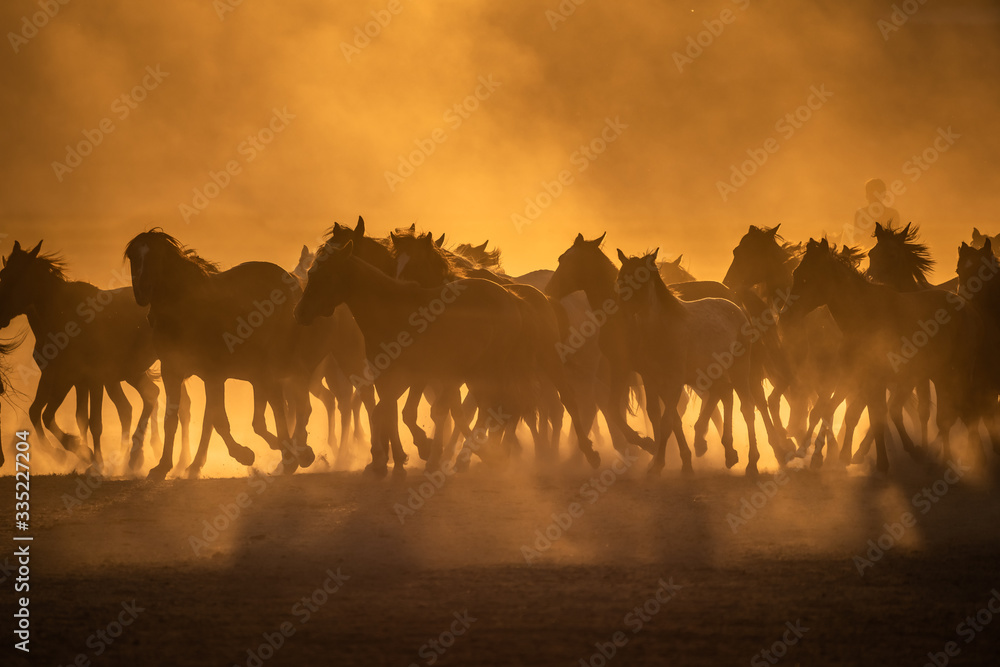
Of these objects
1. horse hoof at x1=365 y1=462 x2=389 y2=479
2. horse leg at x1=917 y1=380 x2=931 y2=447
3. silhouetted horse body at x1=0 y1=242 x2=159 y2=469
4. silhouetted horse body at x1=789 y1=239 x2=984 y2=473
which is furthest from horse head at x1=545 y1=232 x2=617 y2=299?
→ silhouetted horse body at x1=0 y1=242 x2=159 y2=469

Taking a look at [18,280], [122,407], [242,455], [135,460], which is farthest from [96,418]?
[242,455]

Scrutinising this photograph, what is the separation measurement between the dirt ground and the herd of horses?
3.54 feet

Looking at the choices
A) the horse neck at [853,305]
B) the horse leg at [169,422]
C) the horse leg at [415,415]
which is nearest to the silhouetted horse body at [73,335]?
the horse leg at [169,422]

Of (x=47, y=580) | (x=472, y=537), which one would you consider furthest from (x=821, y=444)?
(x=47, y=580)

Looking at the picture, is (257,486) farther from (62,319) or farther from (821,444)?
(821,444)

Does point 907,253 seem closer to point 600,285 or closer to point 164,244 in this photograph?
point 600,285

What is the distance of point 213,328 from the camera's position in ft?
40.7

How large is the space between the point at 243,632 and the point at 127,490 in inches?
210

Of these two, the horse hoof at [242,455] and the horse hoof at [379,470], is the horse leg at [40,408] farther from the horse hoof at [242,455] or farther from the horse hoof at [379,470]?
the horse hoof at [379,470]

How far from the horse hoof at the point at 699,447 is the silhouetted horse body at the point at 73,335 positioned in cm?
656

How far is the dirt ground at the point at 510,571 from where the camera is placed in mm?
6004

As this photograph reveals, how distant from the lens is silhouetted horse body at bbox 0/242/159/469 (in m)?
13.6

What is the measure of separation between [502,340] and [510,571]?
187 inches

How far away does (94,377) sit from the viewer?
14.0m
